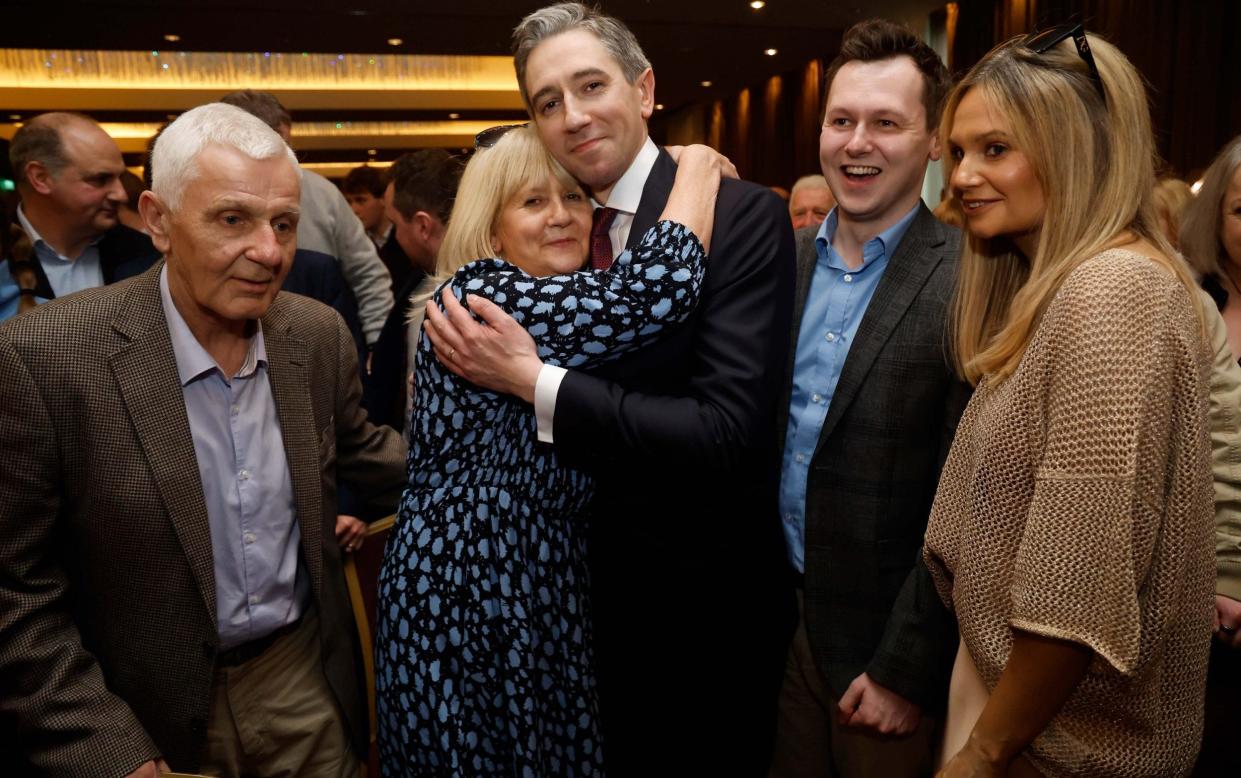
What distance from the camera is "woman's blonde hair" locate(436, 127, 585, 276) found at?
5.46ft

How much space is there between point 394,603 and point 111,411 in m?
0.55

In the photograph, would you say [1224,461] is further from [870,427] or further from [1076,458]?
[1076,458]

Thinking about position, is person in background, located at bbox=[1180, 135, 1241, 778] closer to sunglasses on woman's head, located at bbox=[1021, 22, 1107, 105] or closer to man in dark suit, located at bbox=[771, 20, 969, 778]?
man in dark suit, located at bbox=[771, 20, 969, 778]

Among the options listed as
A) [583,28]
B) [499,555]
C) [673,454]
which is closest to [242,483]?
[499,555]

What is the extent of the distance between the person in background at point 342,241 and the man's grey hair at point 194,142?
1.89m

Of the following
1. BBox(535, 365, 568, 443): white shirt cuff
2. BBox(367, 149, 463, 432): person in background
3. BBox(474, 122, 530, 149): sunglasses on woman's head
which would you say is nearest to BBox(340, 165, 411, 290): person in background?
BBox(367, 149, 463, 432): person in background

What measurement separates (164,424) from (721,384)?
92 centimetres

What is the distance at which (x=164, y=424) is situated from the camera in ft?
4.80

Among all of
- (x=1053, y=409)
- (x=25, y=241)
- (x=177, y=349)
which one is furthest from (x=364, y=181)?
(x=1053, y=409)

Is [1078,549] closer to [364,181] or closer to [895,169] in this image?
[895,169]

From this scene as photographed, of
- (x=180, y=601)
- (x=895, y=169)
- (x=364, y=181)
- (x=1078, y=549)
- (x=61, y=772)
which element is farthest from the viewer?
(x=364, y=181)

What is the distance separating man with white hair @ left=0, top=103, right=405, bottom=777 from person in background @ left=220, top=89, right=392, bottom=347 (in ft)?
6.05

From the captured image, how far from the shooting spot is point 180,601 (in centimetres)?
147

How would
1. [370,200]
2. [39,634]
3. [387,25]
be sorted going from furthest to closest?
[387,25]
[370,200]
[39,634]
